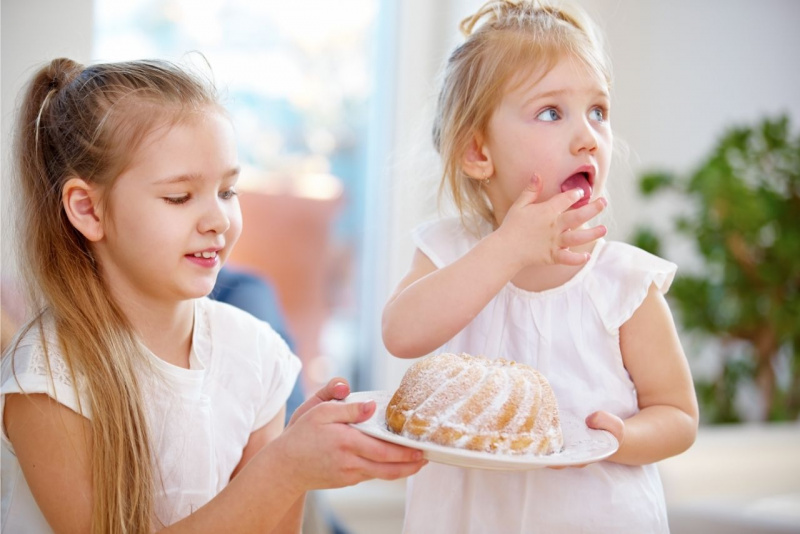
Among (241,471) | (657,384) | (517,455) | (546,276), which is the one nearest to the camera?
(517,455)

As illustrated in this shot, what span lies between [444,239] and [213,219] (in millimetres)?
429

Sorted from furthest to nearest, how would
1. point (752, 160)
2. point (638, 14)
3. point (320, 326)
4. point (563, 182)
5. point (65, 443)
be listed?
point (638, 14) < point (320, 326) < point (752, 160) < point (563, 182) < point (65, 443)

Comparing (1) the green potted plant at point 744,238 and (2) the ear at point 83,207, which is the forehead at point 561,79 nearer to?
(2) the ear at point 83,207

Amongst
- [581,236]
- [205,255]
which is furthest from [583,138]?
[205,255]

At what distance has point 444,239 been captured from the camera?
4.75ft

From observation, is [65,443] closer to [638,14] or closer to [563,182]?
[563,182]

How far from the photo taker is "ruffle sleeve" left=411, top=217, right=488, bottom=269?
1.42m

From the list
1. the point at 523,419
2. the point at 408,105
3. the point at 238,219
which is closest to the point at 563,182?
the point at 523,419

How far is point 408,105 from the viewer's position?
3260 mm

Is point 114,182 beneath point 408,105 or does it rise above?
beneath

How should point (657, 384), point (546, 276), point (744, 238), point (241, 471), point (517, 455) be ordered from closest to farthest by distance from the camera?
point (517, 455)
point (241, 471)
point (657, 384)
point (546, 276)
point (744, 238)

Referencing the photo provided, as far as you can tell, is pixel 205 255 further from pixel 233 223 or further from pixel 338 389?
pixel 338 389

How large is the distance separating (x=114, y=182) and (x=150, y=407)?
37 cm

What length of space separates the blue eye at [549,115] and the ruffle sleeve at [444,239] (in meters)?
0.26
